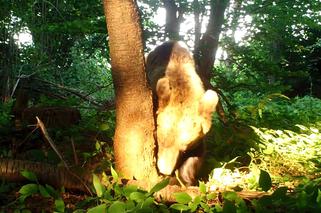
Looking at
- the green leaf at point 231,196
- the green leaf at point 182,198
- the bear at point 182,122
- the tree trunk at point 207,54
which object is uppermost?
the tree trunk at point 207,54

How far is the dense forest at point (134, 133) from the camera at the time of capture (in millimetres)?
2773

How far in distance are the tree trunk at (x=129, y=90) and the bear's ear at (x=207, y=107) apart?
2.37 ft

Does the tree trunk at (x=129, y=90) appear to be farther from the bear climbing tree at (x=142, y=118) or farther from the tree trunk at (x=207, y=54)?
the tree trunk at (x=207, y=54)

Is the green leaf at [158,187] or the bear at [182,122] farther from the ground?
the bear at [182,122]

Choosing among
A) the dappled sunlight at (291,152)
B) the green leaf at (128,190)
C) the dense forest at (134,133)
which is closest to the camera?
the green leaf at (128,190)

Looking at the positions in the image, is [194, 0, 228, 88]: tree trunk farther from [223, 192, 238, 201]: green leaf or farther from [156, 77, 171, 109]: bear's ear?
[223, 192, 238, 201]: green leaf

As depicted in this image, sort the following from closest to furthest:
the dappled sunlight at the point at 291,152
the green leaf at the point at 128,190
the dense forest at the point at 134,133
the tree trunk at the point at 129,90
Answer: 1. the green leaf at the point at 128,190
2. the dense forest at the point at 134,133
3. the tree trunk at the point at 129,90
4. the dappled sunlight at the point at 291,152

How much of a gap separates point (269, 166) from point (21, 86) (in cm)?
506

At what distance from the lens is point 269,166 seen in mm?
4520

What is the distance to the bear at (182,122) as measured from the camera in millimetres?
3717

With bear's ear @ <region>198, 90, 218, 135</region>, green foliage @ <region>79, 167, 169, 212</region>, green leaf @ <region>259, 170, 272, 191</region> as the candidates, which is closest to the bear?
bear's ear @ <region>198, 90, 218, 135</region>

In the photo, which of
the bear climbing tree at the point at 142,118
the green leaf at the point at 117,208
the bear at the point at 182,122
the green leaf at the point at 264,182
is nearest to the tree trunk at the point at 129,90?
the bear climbing tree at the point at 142,118

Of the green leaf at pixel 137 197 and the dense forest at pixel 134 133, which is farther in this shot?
the dense forest at pixel 134 133

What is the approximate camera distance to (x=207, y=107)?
3.75 meters
